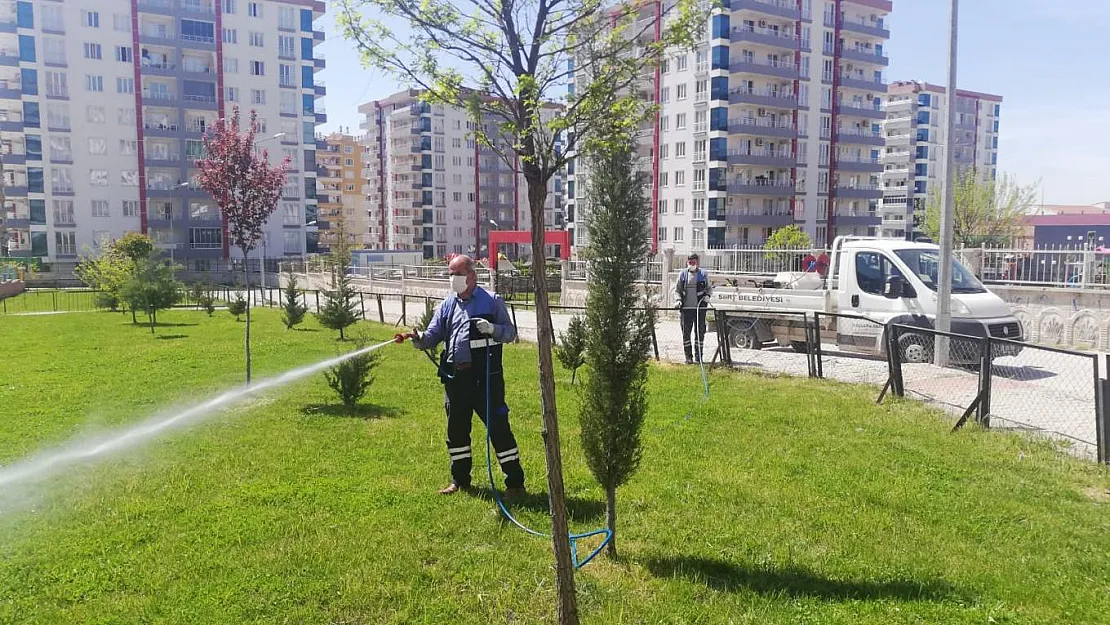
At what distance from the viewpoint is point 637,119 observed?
4.17 m

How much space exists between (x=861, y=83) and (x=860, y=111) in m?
2.36

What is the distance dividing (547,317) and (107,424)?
757 centimetres

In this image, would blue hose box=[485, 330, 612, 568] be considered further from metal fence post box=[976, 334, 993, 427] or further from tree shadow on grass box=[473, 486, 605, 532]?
metal fence post box=[976, 334, 993, 427]

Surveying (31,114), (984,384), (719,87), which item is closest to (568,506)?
(984,384)

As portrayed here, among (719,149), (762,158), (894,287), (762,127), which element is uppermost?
(762,127)

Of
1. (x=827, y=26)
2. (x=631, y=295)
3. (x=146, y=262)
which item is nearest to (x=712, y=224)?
(x=827, y=26)

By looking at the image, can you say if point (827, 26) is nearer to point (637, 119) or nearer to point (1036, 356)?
point (1036, 356)

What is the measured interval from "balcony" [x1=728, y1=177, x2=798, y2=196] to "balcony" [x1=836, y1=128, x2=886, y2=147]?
7.31m

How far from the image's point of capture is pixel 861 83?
215 feet

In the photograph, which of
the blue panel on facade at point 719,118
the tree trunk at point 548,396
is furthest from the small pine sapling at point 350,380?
the blue panel on facade at point 719,118

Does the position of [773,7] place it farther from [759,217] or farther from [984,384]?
[984,384]

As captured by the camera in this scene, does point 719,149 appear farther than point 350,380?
Yes

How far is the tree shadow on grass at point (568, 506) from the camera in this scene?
571 cm

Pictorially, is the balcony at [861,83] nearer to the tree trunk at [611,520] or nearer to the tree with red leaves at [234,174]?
the tree with red leaves at [234,174]
